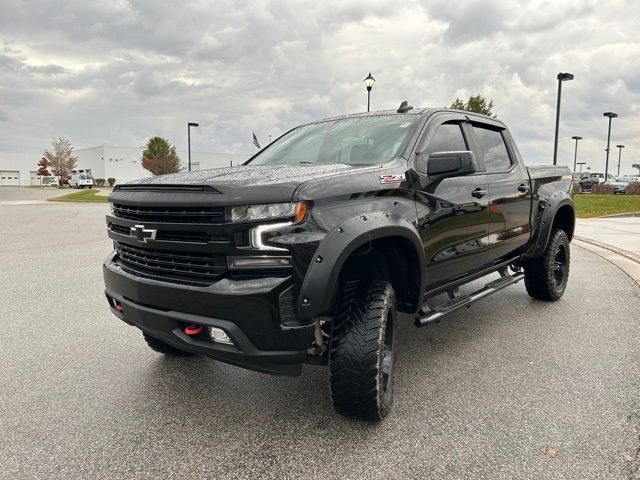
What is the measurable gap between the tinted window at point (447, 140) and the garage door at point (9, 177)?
3963 inches

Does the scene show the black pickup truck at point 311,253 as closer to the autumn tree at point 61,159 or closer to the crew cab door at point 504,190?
the crew cab door at point 504,190

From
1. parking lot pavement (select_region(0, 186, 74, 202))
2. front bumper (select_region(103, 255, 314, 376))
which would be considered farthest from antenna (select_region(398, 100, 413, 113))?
parking lot pavement (select_region(0, 186, 74, 202))

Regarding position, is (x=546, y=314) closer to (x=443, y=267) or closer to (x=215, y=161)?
(x=443, y=267)

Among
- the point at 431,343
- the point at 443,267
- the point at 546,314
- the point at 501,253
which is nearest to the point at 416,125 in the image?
the point at 443,267

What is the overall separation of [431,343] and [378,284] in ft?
5.11

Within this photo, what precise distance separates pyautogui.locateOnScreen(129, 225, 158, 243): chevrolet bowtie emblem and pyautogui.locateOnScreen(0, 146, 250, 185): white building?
6420 cm

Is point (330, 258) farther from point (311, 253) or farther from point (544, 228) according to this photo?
point (544, 228)

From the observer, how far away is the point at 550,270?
515 centimetres

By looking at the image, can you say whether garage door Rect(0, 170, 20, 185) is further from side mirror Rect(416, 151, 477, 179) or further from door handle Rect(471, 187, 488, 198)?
side mirror Rect(416, 151, 477, 179)

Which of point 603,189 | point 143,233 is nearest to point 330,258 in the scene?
point 143,233

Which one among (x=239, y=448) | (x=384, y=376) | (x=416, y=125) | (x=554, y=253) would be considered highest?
(x=416, y=125)

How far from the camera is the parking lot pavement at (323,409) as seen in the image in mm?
2365

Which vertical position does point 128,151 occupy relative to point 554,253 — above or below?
above

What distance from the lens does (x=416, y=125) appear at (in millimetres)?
3416
